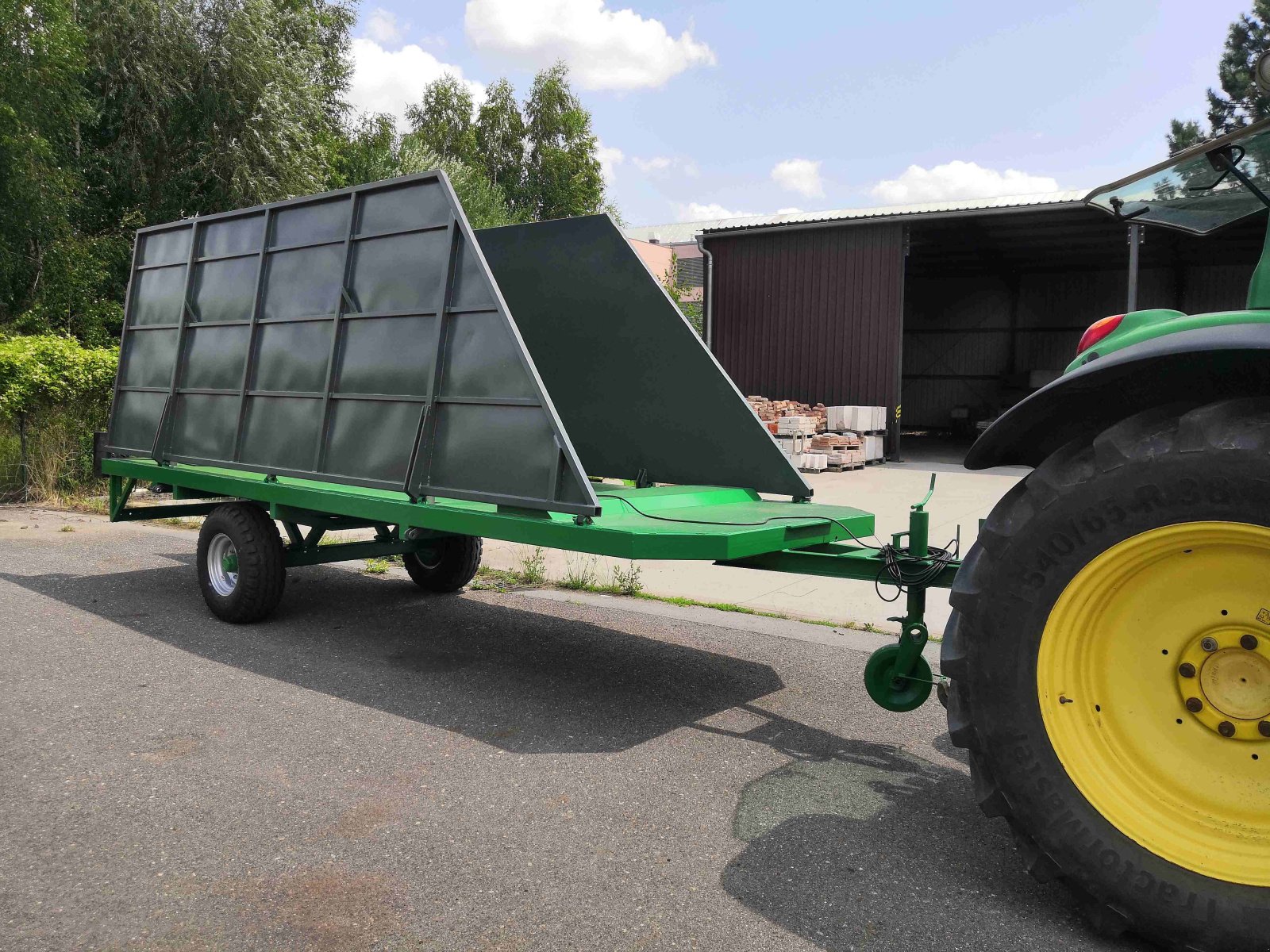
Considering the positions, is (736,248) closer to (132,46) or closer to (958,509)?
(958,509)

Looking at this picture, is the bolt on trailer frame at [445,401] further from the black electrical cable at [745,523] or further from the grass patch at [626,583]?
the grass patch at [626,583]

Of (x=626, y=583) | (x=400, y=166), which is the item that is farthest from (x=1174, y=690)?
(x=400, y=166)

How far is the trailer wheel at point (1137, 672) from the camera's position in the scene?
8.36 ft

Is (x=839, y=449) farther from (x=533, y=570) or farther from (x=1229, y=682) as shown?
(x=1229, y=682)

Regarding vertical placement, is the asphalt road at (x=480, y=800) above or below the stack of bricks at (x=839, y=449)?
below

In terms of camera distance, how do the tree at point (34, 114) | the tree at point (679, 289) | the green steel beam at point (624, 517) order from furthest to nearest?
the tree at point (679, 289)
the tree at point (34, 114)
the green steel beam at point (624, 517)

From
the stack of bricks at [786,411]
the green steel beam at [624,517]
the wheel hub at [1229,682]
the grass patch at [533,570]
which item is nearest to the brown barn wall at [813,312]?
the stack of bricks at [786,411]

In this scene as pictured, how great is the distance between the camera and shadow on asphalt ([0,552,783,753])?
4625 millimetres

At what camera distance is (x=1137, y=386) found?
2.94 m

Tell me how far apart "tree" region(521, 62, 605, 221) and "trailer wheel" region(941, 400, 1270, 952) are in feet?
161

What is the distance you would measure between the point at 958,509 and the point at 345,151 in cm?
2834

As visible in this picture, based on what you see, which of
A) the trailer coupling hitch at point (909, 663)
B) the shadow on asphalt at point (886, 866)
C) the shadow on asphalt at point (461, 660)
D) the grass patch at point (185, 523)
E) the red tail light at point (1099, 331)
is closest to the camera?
the shadow on asphalt at point (886, 866)

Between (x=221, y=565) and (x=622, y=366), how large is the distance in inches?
117

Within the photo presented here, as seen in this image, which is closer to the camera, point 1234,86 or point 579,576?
point 579,576
